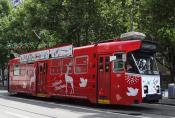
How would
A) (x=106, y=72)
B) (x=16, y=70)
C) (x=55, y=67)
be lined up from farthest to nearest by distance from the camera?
(x=16, y=70)
(x=55, y=67)
(x=106, y=72)

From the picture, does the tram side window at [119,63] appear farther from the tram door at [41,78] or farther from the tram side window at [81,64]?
the tram door at [41,78]

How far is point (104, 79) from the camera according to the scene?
21.1 metres

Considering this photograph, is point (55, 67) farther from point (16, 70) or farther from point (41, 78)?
point (16, 70)

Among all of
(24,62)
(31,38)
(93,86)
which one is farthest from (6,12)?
(93,86)

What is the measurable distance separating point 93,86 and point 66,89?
3.27 m

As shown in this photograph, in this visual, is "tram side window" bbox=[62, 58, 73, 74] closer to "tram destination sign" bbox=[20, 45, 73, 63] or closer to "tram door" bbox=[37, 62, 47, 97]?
"tram destination sign" bbox=[20, 45, 73, 63]

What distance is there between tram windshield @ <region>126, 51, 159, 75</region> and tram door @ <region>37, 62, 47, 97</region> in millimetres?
9018

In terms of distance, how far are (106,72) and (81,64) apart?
8.31 ft

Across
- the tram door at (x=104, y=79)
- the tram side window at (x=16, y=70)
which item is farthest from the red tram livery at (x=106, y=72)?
the tram side window at (x=16, y=70)

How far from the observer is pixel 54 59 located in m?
26.4

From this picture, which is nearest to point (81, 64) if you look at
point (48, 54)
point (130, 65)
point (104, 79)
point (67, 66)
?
point (67, 66)

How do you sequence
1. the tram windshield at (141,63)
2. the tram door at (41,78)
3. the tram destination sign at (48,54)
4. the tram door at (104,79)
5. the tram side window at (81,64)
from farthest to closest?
the tram door at (41,78) → the tram destination sign at (48,54) → the tram side window at (81,64) → the tram door at (104,79) → the tram windshield at (141,63)

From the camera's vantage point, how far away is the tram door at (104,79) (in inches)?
819

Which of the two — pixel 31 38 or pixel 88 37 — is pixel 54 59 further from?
pixel 31 38
